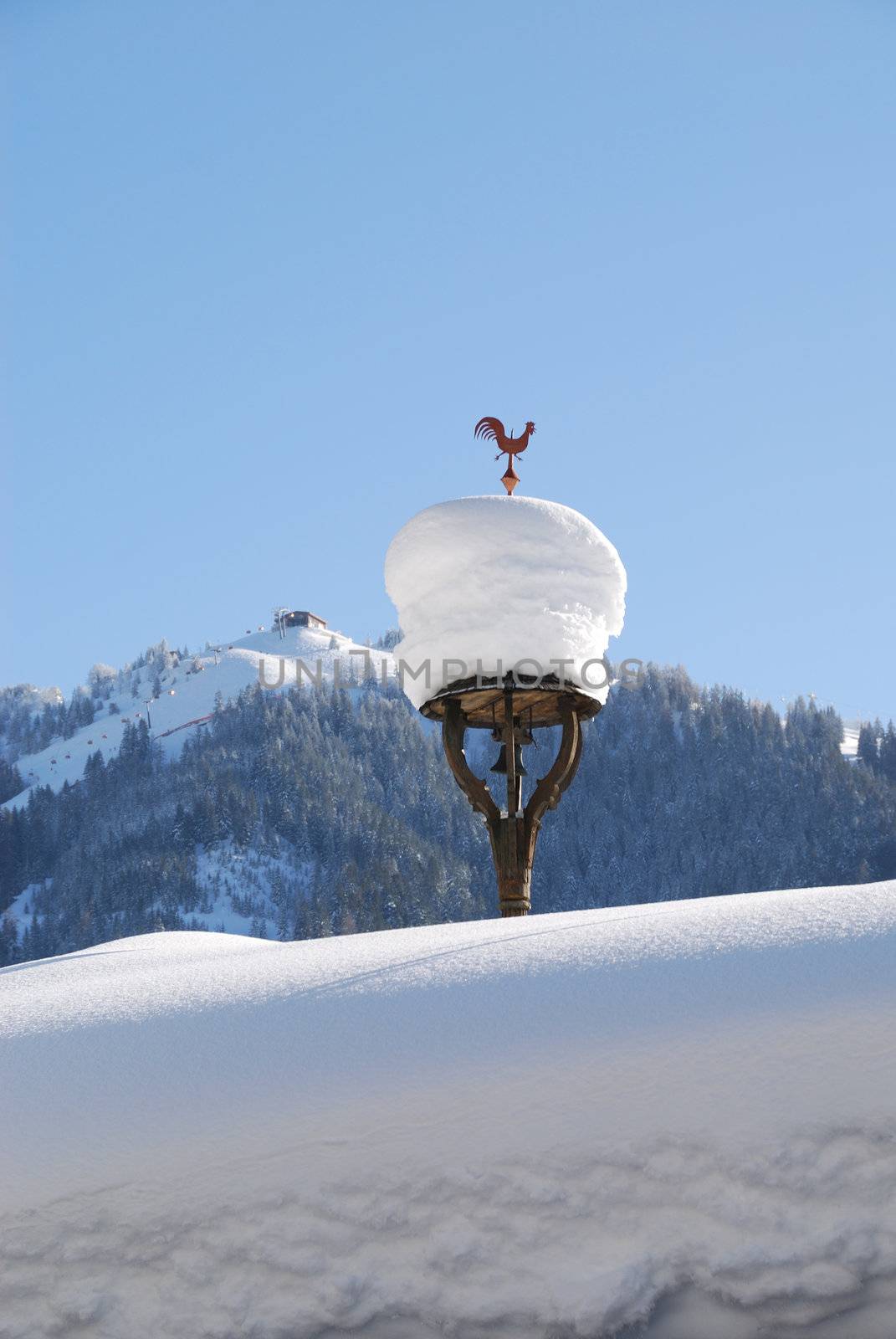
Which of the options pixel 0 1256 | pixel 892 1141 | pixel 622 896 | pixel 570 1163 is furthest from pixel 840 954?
pixel 622 896

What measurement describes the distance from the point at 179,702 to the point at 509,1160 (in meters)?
176

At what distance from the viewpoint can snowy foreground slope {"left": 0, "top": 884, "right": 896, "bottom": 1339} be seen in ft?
4.57

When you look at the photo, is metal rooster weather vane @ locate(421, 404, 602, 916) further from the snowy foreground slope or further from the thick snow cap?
the snowy foreground slope

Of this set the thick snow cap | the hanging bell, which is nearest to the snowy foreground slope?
the thick snow cap

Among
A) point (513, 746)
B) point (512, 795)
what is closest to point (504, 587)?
point (513, 746)

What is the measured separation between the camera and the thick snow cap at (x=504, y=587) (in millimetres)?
4184

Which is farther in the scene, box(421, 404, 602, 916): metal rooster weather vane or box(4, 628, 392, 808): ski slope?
box(4, 628, 392, 808): ski slope

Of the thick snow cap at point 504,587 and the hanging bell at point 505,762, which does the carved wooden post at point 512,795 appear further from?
the thick snow cap at point 504,587

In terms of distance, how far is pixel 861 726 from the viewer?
112 metres

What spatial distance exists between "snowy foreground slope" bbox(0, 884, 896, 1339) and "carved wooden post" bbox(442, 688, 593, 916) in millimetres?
2733

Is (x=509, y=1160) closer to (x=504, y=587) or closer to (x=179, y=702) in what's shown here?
(x=504, y=587)

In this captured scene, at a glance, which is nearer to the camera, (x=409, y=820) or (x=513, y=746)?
(x=513, y=746)

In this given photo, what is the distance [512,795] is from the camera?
14.6 ft

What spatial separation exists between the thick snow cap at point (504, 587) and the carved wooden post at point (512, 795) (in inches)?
6.6
